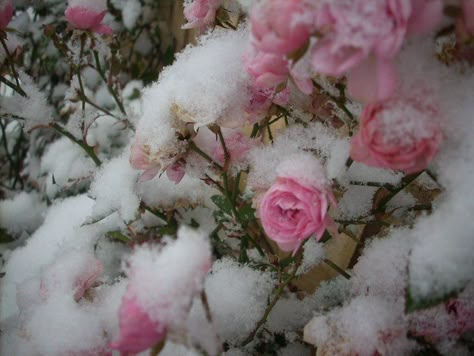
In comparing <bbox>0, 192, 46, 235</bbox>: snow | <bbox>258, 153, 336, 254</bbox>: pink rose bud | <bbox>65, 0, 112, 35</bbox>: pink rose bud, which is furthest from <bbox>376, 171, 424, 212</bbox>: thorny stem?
<bbox>0, 192, 46, 235</bbox>: snow

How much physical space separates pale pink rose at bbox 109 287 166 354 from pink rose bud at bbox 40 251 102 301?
0.95 ft

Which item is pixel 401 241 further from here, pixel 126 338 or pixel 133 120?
pixel 133 120

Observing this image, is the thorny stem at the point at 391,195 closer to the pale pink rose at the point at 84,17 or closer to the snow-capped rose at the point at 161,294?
the snow-capped rose at the point at 161,294

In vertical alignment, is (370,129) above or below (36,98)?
above

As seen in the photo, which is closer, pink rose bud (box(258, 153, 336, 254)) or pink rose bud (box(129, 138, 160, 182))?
pink rose bud (box(258, 153, 336, 254))

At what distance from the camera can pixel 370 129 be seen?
0.45m

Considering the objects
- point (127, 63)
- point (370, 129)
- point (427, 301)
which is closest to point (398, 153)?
point (370, 129)

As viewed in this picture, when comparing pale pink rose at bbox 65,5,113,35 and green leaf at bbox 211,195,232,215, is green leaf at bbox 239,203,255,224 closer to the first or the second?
green leaf at bbox 211,195,232,215

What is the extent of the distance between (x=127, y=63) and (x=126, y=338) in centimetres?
154

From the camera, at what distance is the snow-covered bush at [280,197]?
431 millimetres

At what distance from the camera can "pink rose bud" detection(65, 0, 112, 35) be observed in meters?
0.92

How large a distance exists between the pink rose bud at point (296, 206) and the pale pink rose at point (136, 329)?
18cm

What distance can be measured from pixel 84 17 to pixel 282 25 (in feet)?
2.16

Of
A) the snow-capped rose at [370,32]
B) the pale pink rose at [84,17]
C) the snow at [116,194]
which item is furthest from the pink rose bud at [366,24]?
the pale pink rose at [84,17]
